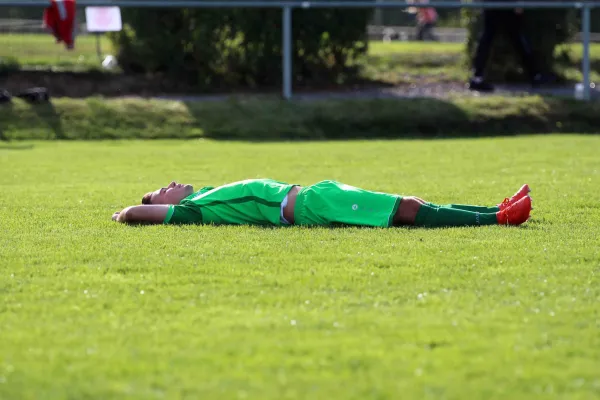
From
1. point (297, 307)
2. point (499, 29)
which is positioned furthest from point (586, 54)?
point (297, 307)

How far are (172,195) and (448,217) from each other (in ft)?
7.48

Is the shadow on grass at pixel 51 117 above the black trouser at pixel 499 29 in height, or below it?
below

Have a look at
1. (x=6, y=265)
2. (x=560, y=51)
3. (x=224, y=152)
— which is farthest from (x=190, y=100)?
(x=6, y=265)

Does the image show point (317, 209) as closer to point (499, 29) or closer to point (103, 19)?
point (103, 19)

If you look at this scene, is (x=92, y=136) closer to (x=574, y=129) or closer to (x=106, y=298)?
(x=574, y=129)

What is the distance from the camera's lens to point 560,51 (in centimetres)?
2303

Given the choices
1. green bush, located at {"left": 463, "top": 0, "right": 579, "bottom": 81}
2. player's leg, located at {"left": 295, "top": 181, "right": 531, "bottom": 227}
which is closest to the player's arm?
player's leg, located at {"left": 295, "top": 181, "right": 531, "bottom": 227}

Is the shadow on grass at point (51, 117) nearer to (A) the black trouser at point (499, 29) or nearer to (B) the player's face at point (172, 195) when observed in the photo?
(A) the black trouser at point (499, 29)

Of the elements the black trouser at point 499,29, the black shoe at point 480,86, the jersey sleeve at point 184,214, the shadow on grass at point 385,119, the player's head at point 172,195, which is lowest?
the shadow on grass at point 385,119

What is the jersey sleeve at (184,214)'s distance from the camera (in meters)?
8.51

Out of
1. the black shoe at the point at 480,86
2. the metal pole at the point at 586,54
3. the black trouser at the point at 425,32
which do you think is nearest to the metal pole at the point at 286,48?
the black shoe at the point at 480,86

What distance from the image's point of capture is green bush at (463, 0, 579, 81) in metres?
21.4

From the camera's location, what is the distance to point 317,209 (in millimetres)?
→ 8289

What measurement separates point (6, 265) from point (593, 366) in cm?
388
